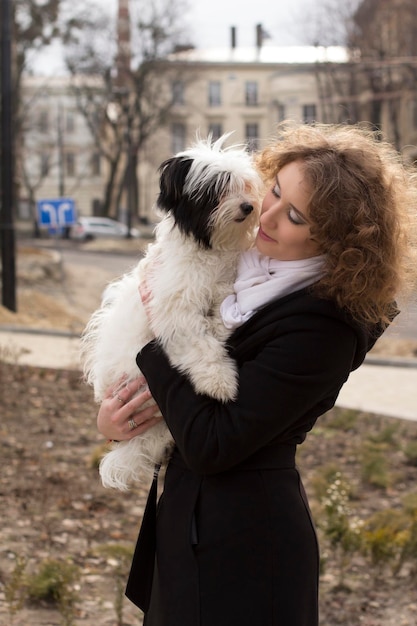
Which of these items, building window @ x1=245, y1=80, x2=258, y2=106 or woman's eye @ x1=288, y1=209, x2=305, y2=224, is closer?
woman's eye @ x1=288, y1=209, x2=305, y2=224

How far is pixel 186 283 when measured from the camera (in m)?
2.59

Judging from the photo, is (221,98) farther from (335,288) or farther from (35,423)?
(335,288)

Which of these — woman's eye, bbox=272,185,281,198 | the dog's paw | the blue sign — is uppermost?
woman's eye, bbox=272,185,281,198

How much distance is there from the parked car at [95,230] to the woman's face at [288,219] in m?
47.6

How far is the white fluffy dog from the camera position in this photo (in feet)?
8.13

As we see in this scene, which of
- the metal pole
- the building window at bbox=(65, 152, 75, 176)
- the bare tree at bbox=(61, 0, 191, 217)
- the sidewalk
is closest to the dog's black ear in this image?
the sidewalk

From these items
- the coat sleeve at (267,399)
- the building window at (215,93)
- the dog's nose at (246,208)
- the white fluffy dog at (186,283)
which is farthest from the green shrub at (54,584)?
the building window at (215,93)

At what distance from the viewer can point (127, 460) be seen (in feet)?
8.92

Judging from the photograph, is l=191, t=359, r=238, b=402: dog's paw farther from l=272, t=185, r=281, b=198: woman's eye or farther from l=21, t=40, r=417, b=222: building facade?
l=21, t=40, r=417, b=222: building facade

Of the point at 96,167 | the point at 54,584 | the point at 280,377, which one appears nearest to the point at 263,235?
the point at 280,377

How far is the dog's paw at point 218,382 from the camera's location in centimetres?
228

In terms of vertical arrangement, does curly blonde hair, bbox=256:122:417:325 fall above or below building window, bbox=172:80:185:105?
below

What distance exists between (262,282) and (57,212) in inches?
730

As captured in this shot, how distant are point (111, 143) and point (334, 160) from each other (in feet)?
200
